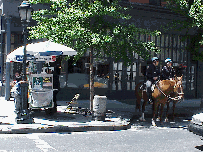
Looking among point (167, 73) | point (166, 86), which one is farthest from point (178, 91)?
point (167, 73)

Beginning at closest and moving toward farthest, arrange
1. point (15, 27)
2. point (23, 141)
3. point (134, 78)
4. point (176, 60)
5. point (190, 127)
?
point (190, 127), point (23, 141), point (15, 27), point (134, 78), point (176, 60)

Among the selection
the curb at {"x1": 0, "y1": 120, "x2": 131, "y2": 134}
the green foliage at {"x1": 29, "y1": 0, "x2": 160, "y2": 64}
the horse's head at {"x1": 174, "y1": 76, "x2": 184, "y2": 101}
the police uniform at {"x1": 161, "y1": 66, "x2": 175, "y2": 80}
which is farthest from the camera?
the police uniform at {"x1": 161, "y1": 66, "x2": 175, "y2": 80}

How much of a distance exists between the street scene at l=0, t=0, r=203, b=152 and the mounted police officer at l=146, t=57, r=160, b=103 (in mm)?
38

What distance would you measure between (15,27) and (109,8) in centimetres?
705

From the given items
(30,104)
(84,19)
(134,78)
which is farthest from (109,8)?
(134,78)

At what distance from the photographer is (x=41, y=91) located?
12562 mm

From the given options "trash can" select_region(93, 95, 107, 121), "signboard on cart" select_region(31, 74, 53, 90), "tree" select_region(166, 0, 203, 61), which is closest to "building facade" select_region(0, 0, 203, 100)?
"tree" select_region(166, 0, 203, 61)

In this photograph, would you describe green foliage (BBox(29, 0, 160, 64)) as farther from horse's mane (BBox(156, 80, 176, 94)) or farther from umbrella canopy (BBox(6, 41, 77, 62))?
horse's mane (BBox(156, 80, 176, 94))

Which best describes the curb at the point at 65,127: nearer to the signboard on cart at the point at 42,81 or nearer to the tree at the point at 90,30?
the signboard on cart at the point at 42,81

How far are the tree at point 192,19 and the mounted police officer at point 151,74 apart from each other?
5.93 meters

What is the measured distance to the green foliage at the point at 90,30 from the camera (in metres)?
13.1

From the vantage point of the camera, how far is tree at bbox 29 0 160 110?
13109 millimetres

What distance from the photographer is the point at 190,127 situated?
26.0 ft

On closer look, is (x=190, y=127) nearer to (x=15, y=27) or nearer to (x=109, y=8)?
(x=109, y=8)
